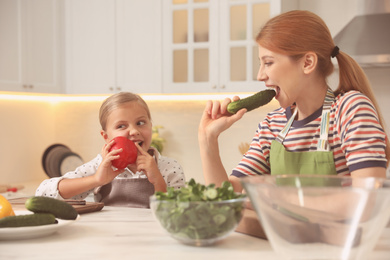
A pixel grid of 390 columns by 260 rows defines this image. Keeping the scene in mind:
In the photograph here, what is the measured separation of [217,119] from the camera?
5.31 feet

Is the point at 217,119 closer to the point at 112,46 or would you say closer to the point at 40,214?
the point at 40,214

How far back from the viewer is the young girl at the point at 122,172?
72.4 inches

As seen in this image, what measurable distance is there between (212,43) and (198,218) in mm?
2413

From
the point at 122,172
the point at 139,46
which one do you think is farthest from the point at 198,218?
the point at 139,46

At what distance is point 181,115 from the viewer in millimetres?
3709

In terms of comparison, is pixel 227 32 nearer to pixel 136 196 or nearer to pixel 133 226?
pixel 136 196

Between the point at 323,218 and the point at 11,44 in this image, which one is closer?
the point at 323,218

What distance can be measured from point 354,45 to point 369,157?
157 centimetres

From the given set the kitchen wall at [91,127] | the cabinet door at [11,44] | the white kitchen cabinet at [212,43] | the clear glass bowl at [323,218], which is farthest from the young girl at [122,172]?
the kitchen wall at [91,127]

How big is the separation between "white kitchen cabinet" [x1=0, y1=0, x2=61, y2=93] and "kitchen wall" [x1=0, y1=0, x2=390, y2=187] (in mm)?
343

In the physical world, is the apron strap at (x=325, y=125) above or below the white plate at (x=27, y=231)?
above

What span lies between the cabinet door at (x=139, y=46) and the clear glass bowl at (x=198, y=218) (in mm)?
2414

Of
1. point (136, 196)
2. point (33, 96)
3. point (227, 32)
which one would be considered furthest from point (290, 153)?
point (33, 96)

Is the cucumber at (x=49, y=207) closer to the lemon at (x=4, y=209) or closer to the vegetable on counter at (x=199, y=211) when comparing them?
the lemon at (x=4, y=209)
